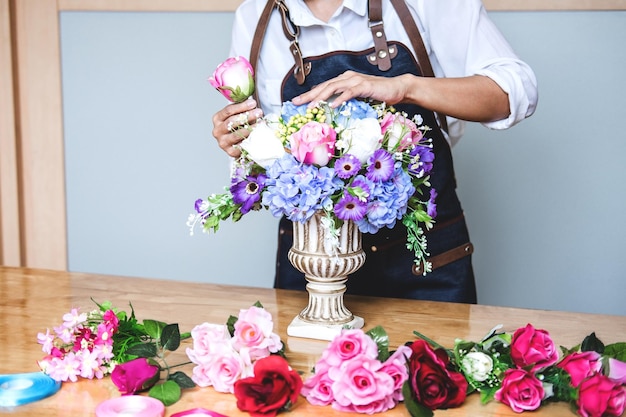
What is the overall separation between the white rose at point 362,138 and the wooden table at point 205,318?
41 centimetres

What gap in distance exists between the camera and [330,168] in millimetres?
1427

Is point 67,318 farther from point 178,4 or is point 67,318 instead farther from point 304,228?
point 178,4

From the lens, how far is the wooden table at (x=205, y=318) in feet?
4.16

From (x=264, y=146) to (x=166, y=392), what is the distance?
49 cm

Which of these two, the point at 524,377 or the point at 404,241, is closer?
the point at 524,377

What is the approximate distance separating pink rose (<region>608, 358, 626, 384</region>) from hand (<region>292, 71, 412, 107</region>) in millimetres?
697

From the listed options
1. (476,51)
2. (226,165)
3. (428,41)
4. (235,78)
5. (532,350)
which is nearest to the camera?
(532,350)

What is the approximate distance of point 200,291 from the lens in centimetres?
194

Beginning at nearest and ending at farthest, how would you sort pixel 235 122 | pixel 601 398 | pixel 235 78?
pixel 601 398 < pixel 235 78 < pixel 235 122

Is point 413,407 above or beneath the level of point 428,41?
beneath

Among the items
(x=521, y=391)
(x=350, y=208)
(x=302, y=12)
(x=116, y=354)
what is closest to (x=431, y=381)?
(x=521, y=391)

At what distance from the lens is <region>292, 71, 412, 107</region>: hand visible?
1535mm

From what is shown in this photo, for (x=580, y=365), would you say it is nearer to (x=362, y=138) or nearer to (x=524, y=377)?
(x=524, y=377)

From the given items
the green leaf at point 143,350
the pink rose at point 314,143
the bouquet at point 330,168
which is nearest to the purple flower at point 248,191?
the bouquet at point 330,168
